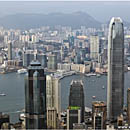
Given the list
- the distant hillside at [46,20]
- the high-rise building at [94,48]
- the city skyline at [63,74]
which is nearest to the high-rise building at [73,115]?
the city skyline at [63,74]

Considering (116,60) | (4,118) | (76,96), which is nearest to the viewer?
(4,118)

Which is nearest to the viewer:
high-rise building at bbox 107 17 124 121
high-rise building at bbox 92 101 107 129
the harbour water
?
high-rise building at bbox 92 101 107 129

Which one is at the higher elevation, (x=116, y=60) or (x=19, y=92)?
(x=116, y=60)

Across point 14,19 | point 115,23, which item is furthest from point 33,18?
point 115,23

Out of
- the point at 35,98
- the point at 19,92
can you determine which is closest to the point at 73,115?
the point at 35,98

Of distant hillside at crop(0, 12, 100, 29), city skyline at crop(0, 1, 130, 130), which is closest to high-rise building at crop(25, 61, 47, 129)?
city skyline at crop(0, 1, 130, 130)

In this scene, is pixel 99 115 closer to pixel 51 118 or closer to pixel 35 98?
pixel 51 118

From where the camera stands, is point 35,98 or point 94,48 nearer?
point 35,98

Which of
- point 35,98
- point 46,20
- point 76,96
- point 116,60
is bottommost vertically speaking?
point 76,96

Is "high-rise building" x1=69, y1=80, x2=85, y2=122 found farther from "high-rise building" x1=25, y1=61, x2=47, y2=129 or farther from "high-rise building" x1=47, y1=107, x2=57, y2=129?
"high-rise building" x1=25, y1=61, x2=47, y2=129
